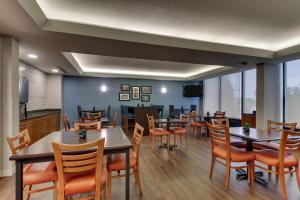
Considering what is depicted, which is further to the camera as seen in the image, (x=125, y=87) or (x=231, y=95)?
(x=125, y=87)

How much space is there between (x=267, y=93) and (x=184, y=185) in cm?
425

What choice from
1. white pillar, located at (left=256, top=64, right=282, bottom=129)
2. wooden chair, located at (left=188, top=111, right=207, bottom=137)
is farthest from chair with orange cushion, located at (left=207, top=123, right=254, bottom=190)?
wooden chair, located at (left=188, top=111, right=207, bottom=137)

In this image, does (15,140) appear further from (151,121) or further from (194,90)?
(194,90)

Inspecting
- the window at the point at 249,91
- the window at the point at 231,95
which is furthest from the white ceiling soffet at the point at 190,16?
the window at the point at 231,95

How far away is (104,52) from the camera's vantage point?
3881mm

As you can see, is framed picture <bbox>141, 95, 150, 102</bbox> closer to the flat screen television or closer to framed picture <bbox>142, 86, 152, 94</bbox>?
framed picture <bbox>142, 86, 152, 94</bbox>

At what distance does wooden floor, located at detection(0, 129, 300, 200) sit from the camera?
2252 mm

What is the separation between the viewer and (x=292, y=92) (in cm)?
520

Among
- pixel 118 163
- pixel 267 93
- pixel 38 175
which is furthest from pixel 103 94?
pixel 267 93

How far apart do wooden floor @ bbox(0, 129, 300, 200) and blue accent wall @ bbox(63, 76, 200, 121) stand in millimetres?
5183

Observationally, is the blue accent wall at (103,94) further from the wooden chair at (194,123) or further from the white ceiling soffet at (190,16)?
the white ceiling soffet at (190,16)

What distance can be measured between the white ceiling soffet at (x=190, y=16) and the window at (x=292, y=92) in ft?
6.38

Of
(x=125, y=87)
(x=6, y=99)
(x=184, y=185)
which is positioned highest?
(x=125, y=87)

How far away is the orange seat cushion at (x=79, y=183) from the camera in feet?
5.01
